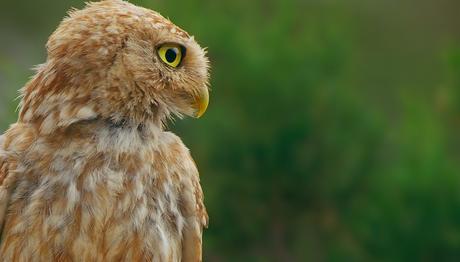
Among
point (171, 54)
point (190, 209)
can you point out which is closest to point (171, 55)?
point (171, 54)

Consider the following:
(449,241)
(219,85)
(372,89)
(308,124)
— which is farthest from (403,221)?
(372,89)

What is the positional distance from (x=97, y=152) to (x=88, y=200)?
0.18 metres

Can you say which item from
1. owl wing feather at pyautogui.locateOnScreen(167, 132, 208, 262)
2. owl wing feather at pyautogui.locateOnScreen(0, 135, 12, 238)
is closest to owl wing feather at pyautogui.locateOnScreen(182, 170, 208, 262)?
owl wing feather at pyautogui.locateOnScreen(167, 132, 208, 262)

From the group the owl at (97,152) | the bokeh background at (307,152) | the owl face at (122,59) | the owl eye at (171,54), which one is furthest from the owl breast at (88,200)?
the bokeh background at (307,152)

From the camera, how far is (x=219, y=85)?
8617 mm

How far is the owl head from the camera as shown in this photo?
3.90 m

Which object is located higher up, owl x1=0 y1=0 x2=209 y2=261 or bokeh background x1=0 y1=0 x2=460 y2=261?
owl x1=0 y1=0 x2=209 y2=261

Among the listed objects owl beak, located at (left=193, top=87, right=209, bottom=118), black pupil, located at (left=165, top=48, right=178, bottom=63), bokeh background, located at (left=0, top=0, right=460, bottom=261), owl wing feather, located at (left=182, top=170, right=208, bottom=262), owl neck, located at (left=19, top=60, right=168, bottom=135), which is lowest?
bokeh background, located at (left=0, top=0, right=460, bottom=261)

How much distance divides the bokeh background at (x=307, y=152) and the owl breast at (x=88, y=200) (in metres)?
3.86

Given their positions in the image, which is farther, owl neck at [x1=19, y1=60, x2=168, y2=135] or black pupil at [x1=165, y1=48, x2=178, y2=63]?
black pupil at [x1=165, y1=48, x2=178, y2=63]

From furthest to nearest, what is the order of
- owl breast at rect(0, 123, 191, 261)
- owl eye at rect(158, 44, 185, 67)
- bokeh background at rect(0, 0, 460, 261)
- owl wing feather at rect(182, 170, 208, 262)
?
bokeh background at rect(0, 0, 460, 261) → owl wing feather at rect(182, 170, 208, 262) → owl eye at rect(158, 44, 185, 67) → owl breast at rect(0, 123, 191, 261)

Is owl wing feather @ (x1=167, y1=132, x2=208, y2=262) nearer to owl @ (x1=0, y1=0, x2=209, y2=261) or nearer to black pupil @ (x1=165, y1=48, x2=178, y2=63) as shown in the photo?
owl @ (x1=0, y1=0, x2=209, y2=261)

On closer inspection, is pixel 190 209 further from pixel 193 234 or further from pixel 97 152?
pixel 97 152

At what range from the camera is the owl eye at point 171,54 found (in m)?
4.03
